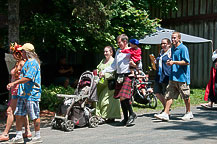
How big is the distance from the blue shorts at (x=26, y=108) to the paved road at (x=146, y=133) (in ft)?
2.03

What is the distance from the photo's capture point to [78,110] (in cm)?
781

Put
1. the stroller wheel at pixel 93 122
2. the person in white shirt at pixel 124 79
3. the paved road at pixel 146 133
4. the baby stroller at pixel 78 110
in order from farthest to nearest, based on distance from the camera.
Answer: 1. the stroller wheel at pixel 93 122
2. the person in white shirt at pixel 124 79
3. the baby stroller at pixel 78 110
4. the paved road at pixel 146 133

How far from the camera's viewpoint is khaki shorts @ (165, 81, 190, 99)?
817cm

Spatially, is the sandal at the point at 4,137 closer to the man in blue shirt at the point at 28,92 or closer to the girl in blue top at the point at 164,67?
the man in blue shirt at the point at 28,92

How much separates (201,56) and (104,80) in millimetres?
9742

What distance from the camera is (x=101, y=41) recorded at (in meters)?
12.3

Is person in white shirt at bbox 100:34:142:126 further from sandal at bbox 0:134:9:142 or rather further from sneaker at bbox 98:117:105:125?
sandal at bbox 0:134:9:142

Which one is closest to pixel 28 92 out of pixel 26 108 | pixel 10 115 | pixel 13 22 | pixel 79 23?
pixel 26 108

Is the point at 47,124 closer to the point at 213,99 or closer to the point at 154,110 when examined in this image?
the point at 154,110

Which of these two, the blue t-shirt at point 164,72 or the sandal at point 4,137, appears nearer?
the sandal at point 4,137

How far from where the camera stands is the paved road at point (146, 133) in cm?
636

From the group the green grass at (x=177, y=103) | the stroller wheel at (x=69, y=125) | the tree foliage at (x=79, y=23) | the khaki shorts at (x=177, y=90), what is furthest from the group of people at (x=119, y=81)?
the tree foliage at (x=79, y=23)

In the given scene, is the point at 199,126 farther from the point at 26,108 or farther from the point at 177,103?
the point at 177,103

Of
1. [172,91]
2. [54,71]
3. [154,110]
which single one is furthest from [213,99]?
[54,71]
